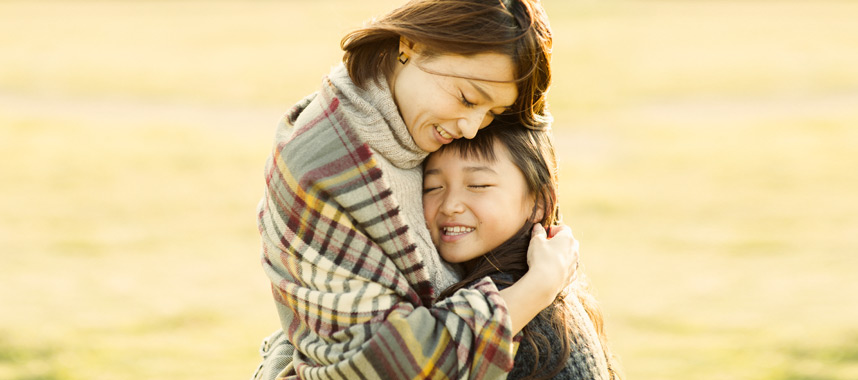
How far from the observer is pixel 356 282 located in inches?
87.4

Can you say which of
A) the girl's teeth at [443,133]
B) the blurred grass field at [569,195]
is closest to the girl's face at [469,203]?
the girl's teeth at [443,133]

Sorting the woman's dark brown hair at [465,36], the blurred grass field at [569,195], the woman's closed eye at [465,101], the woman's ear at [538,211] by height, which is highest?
the blurred grass field at [569,195]

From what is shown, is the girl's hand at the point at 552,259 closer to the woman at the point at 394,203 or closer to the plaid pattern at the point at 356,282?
the woman at the point at 394,203

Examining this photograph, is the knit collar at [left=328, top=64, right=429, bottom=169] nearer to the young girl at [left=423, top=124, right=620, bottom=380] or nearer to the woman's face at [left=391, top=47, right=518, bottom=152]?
the woman's face at [left=391, top=47, right=518, bottom=152]

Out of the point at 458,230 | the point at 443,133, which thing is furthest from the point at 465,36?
the point at 458,230

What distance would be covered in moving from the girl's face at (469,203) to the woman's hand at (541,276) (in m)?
0.12

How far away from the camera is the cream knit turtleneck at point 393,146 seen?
7.68 ft

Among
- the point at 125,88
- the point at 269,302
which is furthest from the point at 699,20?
the point at 269,302

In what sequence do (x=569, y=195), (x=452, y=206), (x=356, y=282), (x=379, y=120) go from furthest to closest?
1. (x=569, y=195)
2. (x=452, y=206)
3. (x=379, y=120)
4. (x=356, y=282)

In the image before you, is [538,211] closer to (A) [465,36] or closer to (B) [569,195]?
(A) [465,36]

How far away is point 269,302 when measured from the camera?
7.46 m

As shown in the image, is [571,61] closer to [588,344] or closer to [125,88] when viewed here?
[125,88]

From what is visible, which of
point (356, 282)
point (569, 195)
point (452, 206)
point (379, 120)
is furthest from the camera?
point (569, 195)

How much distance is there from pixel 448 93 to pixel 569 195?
27.6 feet
